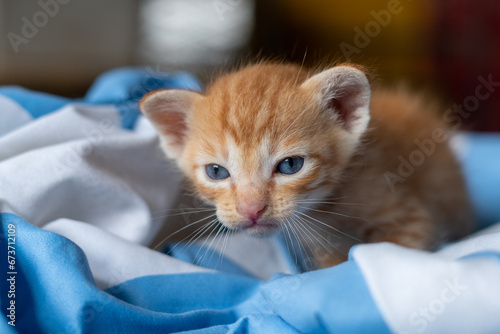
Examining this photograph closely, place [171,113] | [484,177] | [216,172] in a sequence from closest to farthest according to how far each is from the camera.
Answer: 1. [216,172]
2. [171,113]
3. [484,177]

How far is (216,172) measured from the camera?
4.17 ft

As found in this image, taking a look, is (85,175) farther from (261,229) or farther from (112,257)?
(261,229)

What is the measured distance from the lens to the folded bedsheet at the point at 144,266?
0.83 meters

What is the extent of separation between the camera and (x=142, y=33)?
5078 millimetres

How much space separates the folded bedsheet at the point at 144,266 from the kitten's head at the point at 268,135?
0.60ft

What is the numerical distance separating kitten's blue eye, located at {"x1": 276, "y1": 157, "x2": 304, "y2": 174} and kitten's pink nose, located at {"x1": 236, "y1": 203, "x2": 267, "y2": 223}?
11 cm

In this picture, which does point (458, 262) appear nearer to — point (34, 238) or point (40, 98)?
point (34, 238)

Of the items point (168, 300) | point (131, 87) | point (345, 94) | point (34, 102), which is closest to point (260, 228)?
point (168, 300)

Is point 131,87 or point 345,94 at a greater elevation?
point 345,94

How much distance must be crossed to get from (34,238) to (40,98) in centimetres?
83

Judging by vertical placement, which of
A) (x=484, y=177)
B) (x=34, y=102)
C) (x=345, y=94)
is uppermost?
(x=345, y=94)

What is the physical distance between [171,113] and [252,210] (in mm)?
457

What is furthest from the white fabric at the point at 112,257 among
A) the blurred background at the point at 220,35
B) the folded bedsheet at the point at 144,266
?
the blurred background at the point at 220,35

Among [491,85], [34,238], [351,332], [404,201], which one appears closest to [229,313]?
[351,332]
